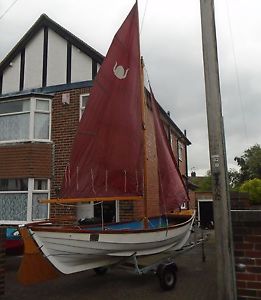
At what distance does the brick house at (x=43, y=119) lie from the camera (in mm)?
13492

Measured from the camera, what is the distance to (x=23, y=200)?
13.5 metres

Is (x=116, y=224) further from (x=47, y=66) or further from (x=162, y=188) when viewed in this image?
(x=47, y=66)

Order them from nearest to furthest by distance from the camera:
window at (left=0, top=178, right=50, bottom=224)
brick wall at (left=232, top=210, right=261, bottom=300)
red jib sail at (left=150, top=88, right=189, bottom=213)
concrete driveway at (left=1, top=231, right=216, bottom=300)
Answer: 1. brick wall at (left=232, top=210, right=261, bottom=300)
2. concrete driveway at (left=1, top=231, right=216, bottom=300)
3. red jib sail at (left=150, top=88, right=189, bottom=213)
4. window at (left=0, top=178, right=50, bottom=224)

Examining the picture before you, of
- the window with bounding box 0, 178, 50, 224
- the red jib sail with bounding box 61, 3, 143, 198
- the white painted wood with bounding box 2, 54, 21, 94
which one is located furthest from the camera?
the white painted wood with bounding box 2, 54, 21, 94

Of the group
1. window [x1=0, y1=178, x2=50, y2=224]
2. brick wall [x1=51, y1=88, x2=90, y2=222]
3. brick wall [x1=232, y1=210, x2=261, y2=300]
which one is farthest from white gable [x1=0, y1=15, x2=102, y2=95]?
brick wall [x1=232, y1=210, x2=261, y2=300]

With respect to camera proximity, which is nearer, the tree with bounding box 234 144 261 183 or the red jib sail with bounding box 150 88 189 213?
the red jib sail with bounding box 150 88 189 213

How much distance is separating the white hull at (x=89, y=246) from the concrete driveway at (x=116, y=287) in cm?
59

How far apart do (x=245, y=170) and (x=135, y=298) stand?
4492 centimetres

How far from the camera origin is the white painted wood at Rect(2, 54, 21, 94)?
15.7 metres

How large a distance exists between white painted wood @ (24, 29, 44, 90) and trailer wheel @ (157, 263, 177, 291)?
1000 cm

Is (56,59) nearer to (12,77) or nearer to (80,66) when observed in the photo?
(80,66)

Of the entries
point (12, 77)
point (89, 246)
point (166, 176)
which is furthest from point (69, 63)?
point (89, 246)

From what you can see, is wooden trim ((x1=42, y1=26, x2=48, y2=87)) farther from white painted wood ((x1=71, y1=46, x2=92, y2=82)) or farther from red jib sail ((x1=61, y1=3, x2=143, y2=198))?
red jib sail ((x1=61, y1=3, x2=143, y2=198))

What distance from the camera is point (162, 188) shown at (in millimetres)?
9047
